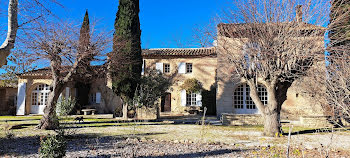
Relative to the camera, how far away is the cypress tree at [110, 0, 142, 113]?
15490 mm

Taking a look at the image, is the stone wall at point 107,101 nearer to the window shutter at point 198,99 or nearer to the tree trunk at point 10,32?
the window shutter at point 198,99

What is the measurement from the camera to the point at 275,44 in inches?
336

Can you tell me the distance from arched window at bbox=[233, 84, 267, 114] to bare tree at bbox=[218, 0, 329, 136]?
6.91 meters

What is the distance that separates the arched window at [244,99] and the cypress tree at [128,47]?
6.94 m

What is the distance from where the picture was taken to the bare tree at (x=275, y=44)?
327 inches

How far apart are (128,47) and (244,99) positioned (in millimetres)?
8639

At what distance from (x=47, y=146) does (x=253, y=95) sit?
7765 mm

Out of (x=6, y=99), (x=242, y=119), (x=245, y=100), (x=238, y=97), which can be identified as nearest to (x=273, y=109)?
(x=242, y=119)

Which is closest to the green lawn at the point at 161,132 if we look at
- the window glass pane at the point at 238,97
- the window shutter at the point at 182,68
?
the window glass pane at the point at 238,97

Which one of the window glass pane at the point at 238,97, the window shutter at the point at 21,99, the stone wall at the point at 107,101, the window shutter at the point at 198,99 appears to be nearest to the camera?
the window glass pane at the point at 238,97

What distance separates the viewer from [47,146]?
446 centimetres

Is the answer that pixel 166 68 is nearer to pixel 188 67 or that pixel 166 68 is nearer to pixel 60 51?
pixel 188 67

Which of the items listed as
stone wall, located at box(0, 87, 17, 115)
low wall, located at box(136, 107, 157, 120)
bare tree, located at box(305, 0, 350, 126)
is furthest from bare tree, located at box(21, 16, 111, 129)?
stone wall, located at box(0, 87, 17, 115)

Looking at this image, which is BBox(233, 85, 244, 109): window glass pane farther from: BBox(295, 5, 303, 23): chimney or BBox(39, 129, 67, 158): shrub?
BBox(39, 129, 67, 158): shrub
